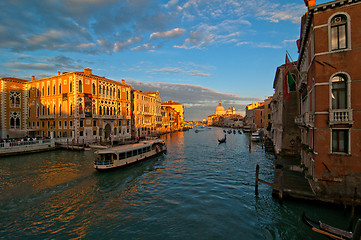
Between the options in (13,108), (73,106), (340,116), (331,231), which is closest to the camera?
(331,231)

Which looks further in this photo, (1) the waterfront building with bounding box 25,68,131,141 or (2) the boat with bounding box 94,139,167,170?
(1) the waterfront building with bounding box 25,68,131,141

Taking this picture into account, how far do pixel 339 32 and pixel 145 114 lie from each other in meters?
47.3

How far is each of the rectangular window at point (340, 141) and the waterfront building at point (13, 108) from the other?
4262 cm

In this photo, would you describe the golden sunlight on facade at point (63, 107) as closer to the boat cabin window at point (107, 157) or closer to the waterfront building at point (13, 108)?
the waterfront building at point (13, 108)

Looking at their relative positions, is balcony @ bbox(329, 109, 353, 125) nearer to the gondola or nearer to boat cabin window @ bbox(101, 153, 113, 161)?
the gondola

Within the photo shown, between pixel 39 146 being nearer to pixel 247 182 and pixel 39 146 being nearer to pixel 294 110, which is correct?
pixel 247 182

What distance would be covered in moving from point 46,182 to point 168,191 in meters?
9.29

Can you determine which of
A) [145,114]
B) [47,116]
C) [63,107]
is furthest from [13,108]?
[145,114]

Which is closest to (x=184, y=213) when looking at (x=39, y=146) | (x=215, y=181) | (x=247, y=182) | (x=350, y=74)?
(x=215, y=181)

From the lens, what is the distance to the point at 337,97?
9.50m

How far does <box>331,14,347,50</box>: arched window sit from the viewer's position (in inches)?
366

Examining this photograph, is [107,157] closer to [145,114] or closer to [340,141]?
[340,141]

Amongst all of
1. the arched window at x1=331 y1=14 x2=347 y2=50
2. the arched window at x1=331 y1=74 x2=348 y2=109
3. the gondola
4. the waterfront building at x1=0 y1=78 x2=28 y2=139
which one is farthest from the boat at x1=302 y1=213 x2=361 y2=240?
the waterfront building at x1=0 y1=78 x2=28 y2=139

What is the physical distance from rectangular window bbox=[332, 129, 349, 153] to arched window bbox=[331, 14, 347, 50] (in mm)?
3939
